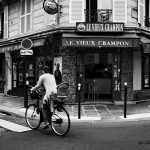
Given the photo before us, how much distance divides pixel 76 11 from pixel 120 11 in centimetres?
200

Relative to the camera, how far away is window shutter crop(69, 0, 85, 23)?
13773 millimetres

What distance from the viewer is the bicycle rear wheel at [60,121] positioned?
701 centimetres

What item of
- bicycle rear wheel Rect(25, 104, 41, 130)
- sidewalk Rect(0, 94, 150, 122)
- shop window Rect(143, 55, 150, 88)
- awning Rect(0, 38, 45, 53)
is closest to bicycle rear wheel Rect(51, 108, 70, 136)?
bicycle rear wheel Rect(25, 104, 41, 130)

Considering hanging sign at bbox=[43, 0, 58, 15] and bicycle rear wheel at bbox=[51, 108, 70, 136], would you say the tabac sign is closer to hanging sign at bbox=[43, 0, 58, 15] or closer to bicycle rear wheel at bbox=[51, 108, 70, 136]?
hanging sign at bbox=[43, 0, 58, 15]

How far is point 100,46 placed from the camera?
13.0m

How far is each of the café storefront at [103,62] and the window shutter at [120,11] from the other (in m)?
0.71

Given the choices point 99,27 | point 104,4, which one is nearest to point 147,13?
point 104,4

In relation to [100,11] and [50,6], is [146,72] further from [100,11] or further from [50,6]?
[50,6]

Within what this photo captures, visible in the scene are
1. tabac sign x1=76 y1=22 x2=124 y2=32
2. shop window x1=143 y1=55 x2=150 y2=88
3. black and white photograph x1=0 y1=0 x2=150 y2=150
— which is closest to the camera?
black and white photograph x1=0 y1=0 x2=150 y2=150

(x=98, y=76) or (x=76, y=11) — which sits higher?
(x=76, y=11)

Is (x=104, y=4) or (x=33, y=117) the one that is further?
(x=104, y=4)

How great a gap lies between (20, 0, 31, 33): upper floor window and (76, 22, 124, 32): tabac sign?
454 centimetres

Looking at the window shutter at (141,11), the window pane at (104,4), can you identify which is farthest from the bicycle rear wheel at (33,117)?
the window shutter at (141,11)

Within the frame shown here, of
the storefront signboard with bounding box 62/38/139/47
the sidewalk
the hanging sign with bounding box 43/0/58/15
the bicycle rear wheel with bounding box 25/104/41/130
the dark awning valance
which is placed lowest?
the sidewalk
